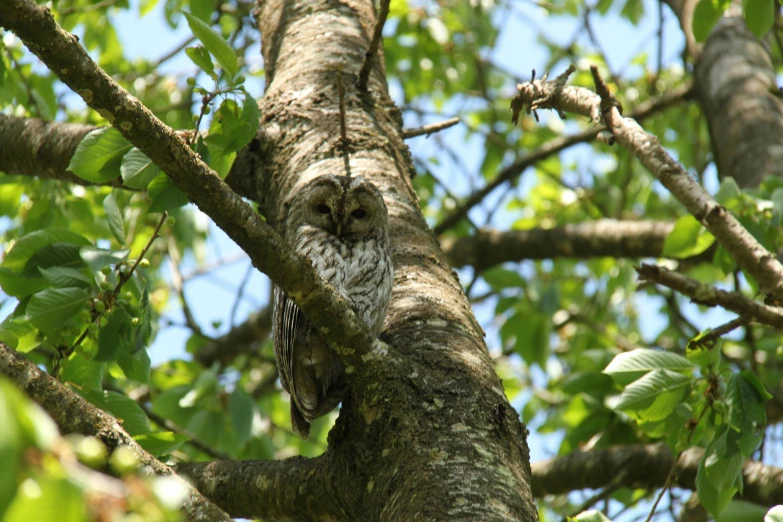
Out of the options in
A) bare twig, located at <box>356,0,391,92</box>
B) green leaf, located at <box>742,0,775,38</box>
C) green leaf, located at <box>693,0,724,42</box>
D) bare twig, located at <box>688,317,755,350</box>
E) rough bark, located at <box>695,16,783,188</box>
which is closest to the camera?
bare twig, located at <box>688,317,755,350</box>

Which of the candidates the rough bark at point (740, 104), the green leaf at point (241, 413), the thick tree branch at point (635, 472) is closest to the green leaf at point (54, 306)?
the green leaf at point (241, 413)

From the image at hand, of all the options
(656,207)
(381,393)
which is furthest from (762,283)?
(656,207)

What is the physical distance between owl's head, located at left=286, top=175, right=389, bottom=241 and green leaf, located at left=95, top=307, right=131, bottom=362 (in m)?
0.63

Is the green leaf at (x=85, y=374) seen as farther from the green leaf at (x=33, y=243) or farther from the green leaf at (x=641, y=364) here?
the green leaf at (x=641, y=364)

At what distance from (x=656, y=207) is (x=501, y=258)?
2056 mm

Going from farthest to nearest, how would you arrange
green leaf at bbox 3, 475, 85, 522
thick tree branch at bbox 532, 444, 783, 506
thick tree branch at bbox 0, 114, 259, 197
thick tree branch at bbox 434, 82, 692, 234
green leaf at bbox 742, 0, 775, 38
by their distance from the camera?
1. thick tree branch at bbox 434, 82, 692, 234
2. thick tree branch at bbox 532, 444, 783, 506
3. thick tree branch at bbox 0, 114, 259, 197
4. green leaf at bbox 742, 0, 775, 38
5. green leaf at bbox 3, 475, 85, 522

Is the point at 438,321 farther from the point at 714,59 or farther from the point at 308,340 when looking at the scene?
the point at 714,59

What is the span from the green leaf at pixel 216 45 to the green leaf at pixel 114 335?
0.73m

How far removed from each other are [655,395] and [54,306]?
1.68m

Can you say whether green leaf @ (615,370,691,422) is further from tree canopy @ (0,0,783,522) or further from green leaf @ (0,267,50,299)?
green leaf @ (0,267,50,299)

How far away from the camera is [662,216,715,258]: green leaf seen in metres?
2.66

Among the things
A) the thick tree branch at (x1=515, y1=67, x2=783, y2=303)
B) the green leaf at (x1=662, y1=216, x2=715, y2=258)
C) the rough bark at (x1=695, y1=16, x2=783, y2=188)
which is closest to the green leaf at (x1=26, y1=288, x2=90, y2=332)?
the thick tree branch at (x1=515, y1=67, x2=783, y2=303)

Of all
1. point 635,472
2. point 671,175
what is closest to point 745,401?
point 671,175

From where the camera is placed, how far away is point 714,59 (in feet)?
13.9
